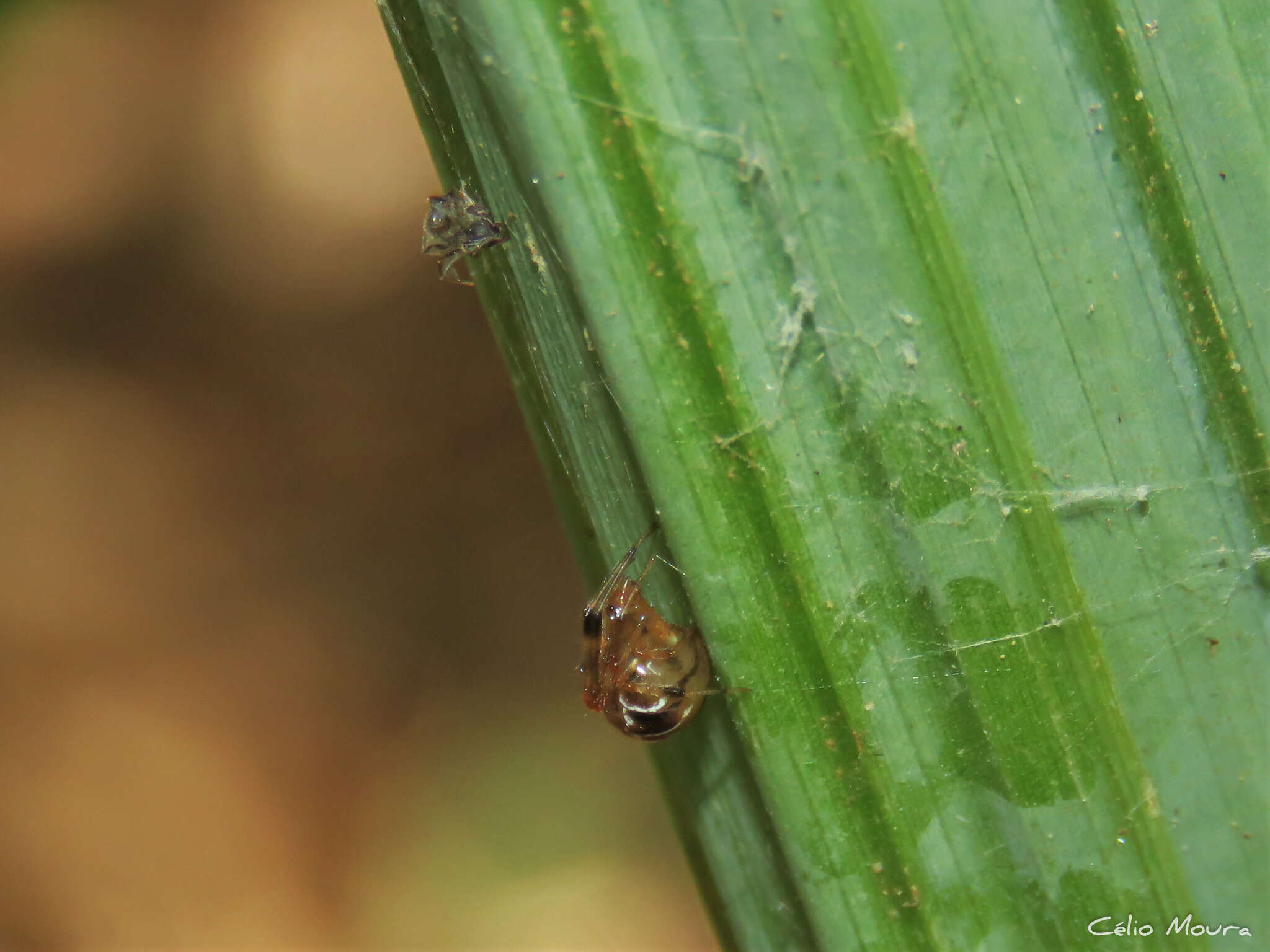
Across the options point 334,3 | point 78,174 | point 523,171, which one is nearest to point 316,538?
point 78,174

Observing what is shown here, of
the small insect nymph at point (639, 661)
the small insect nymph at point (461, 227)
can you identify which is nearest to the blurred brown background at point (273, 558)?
the small insect nymph at point (639, 661)

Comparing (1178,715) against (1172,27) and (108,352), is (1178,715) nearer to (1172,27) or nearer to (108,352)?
(1172,27)

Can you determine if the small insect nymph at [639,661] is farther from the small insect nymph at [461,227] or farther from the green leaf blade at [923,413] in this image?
the small insect nymph at [461,227]

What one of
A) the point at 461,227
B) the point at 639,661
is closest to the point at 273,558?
the point at 639,661

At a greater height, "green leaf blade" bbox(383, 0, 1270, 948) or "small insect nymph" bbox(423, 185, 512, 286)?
"small insect nymph" bbox(423, 185, 512, 286)

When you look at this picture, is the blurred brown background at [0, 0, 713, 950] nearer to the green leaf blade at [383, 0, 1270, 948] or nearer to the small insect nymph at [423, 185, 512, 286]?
the small insect nymph at [423, 185, 512, 286]

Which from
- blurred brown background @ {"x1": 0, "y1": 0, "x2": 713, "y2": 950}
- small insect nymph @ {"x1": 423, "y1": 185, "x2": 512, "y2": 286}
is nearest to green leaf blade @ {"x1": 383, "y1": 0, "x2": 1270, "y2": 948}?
small insect nymph @ {"x1": 423, "y1": 185, "x2": 512, "y2": 286}

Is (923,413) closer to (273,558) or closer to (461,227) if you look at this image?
(461,227)
